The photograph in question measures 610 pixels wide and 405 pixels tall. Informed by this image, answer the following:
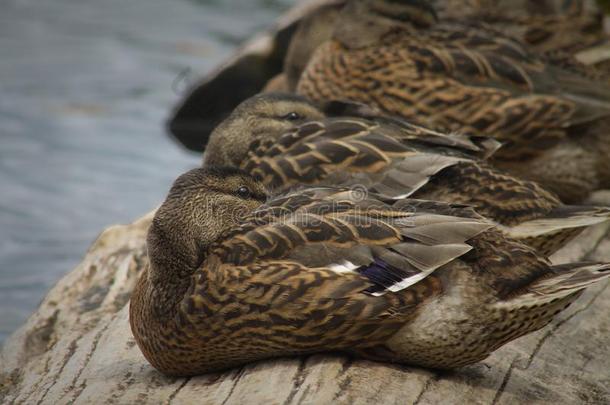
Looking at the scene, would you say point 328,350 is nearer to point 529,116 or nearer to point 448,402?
point 448,402

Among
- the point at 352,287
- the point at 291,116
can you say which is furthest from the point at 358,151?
the point at 352,287

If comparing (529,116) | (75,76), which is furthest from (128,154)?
(529,116)

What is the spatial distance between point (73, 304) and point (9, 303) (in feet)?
8.46

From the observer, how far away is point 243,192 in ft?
16.4

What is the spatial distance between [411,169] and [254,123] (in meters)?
1.21

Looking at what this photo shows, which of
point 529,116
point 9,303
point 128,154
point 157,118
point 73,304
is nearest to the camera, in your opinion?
point 73,304

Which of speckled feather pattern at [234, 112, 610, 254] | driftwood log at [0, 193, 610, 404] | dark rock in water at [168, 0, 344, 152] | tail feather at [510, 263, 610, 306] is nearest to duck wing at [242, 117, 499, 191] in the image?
speckled feather pattern at [234, 112, 610, 254]

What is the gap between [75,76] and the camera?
12.9 metres

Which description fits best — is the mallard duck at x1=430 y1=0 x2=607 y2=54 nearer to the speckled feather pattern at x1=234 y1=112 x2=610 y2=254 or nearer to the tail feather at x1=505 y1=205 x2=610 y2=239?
the speckled feather pattern at x1=234 y1=112 x2=610 y2=254

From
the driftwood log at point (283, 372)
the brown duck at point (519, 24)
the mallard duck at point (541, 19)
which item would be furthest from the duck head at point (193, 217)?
the mallard duck at point (541, 19)

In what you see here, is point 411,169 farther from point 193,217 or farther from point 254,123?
point 193,217

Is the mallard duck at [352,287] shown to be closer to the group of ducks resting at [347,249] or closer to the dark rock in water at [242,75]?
the group of ducks resting at [347,249]

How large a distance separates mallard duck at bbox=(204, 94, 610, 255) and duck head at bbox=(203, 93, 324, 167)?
102 millimetres

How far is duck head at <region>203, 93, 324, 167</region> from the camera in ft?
21.1
